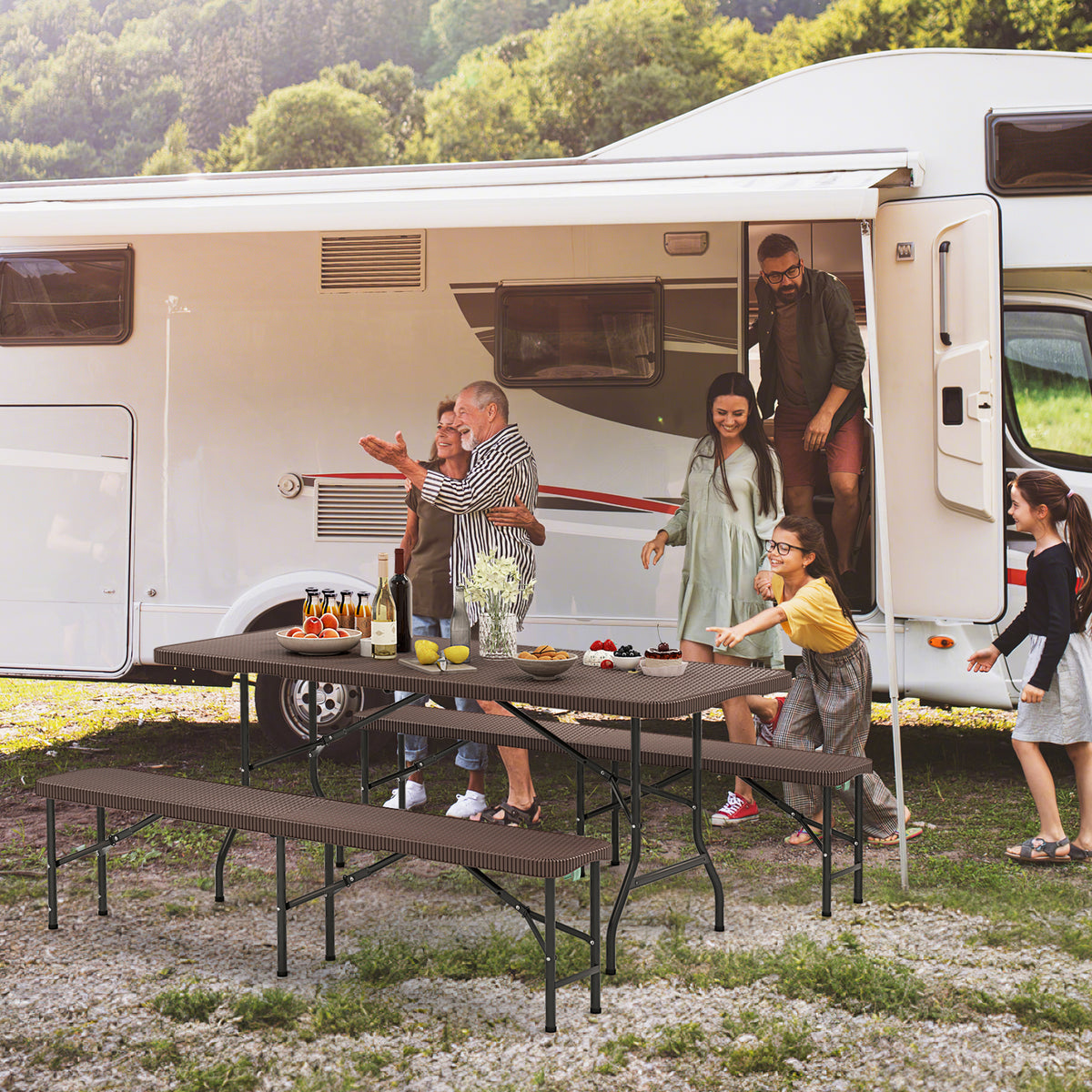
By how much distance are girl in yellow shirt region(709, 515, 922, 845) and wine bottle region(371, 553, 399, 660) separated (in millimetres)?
1247

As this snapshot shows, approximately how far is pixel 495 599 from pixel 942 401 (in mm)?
2251

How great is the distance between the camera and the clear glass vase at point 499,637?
3811 millimetres

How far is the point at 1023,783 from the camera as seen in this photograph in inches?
217

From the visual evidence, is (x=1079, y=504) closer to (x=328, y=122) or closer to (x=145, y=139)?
(x=328, y=122)

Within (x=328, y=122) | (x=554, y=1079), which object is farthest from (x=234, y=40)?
(x=554, y=1079)

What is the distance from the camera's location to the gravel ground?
282 centimetres

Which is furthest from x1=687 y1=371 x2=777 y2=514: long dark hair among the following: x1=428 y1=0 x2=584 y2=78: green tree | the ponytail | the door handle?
x1=428 y1=0 x2=584 y2=78: green tree

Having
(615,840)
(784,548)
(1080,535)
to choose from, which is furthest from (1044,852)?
(615,840)

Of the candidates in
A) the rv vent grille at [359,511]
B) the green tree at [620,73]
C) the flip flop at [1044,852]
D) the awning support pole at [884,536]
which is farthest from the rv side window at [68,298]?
the green tree at [620,73]

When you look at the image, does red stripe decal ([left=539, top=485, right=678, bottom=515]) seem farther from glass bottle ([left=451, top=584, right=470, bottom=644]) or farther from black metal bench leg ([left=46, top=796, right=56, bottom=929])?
black metal bench leg ([left=46, top=796, right=56, bottom=929])

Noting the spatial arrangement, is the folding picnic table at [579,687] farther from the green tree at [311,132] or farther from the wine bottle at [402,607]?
the green tree at [311,132]

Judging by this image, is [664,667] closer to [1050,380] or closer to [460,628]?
[460,628]

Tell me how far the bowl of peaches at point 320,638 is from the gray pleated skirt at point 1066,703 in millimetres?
2434

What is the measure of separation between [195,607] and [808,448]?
286 centimetres
